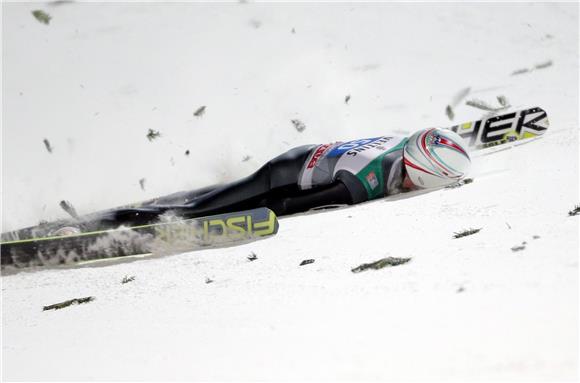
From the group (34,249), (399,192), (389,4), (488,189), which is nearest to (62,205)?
(34,249)

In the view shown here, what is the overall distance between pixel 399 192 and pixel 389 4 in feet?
32.3

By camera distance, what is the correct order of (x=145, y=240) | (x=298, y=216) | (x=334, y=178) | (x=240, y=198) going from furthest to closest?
(x=240, y=198)
(x=334, y=178)
(x=298, y=216)
(x=145, y=240)

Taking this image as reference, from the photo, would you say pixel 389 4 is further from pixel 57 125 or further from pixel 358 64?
pixel 57 125

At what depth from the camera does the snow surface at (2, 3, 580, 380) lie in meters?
3.42

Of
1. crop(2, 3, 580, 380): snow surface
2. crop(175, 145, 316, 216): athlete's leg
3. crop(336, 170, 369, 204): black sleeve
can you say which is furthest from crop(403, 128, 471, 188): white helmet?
crop(175, 145, 316, 216): athlete's leg

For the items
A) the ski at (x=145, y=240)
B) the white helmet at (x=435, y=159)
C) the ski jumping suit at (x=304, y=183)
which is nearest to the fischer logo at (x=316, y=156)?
the ski jumping suit at (x=304, y=183)

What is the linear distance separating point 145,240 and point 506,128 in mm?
7051

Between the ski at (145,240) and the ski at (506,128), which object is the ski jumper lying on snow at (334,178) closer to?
the ski at (145,240)

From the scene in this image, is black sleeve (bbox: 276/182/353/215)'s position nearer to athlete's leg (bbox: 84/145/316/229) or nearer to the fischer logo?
athlete's leg (bbox: 84/145/316/229)

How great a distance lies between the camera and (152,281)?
223 inches

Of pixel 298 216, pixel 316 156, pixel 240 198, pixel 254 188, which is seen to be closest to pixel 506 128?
pixel 316 156

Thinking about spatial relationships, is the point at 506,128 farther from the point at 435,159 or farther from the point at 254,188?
the point at 254,188

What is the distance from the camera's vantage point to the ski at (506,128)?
1086cm

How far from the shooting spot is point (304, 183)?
8.25 meters
